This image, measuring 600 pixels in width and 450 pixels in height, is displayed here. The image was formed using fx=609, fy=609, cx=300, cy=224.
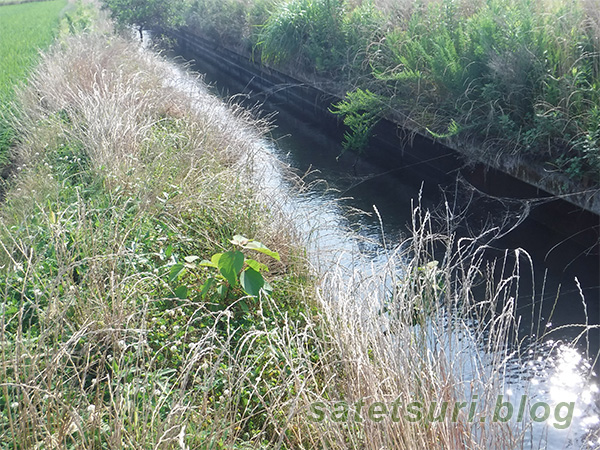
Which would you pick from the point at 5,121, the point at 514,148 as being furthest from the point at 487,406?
the point at 5,121

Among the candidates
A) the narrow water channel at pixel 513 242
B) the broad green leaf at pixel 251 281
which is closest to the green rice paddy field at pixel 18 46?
the narrow water channel at pixel 513 242

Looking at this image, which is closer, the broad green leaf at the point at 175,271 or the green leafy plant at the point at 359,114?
the broad green leaf at the point at 175,271

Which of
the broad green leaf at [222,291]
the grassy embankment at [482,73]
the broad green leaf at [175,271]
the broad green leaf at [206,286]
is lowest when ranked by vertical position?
the broad green leaf at [222,291]

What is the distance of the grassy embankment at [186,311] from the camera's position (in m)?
2.21

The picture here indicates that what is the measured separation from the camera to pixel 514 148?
18.5ft

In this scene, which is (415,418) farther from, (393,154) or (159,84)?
(159,84)

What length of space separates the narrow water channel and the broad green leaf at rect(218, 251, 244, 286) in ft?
2.26

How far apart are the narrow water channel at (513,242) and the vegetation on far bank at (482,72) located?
0.51 m

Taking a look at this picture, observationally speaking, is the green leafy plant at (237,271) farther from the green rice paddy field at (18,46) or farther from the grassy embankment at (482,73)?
the green rice paddy field at (18,46)

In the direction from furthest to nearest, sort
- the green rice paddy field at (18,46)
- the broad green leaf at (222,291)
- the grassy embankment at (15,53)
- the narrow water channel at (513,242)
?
the green rice paddy field at (18,46) → the grassy embankment at (15,53) → the broad green leaf at (222,291) → the narrow water channel at (513,242)

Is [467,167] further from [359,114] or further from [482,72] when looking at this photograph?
[359,114]

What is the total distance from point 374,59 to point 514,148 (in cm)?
308

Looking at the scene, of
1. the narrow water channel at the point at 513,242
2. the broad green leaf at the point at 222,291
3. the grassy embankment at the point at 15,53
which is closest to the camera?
the narrow water channel at the point at 513,242

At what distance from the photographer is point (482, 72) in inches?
247
